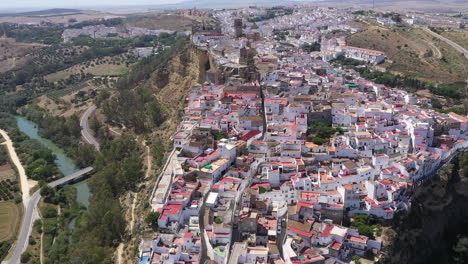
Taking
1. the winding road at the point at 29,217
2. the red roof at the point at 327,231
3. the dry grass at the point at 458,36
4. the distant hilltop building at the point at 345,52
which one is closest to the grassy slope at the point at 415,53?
the distant hilltop building at the point at 345,52

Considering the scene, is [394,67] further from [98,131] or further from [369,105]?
[98,131]

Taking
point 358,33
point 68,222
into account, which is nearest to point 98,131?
point 68,222

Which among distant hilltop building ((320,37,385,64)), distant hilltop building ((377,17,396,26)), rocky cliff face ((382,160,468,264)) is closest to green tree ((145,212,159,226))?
rocky cliff face ((382,160,468,264))

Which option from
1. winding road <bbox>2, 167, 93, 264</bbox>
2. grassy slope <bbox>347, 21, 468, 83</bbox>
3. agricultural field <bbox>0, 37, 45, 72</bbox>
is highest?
grassy slope <bbox>347, 21, 468, 83</bbox>

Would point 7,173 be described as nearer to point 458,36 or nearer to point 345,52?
point 345,52

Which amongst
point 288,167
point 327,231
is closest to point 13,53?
point 288,167

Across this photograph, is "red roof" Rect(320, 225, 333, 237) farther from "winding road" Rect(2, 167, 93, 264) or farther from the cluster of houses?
"winding road" Rect(2, 167, 93, 264)
